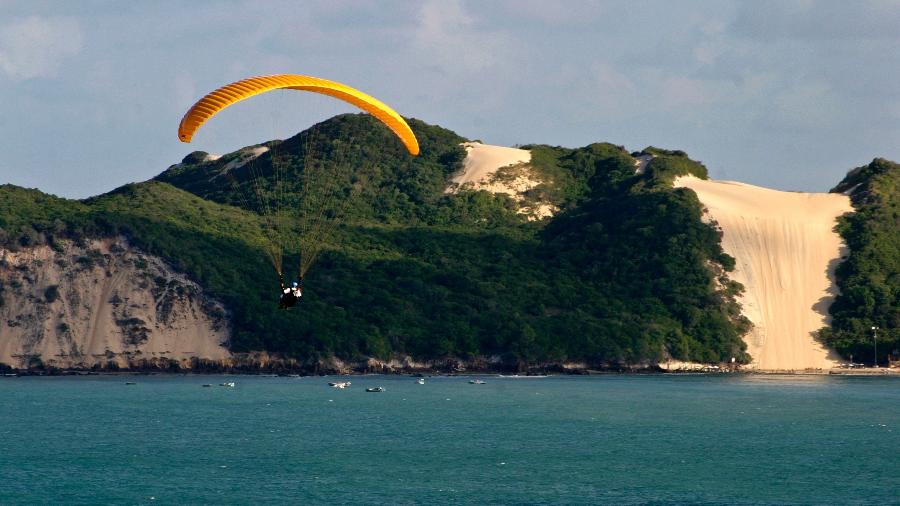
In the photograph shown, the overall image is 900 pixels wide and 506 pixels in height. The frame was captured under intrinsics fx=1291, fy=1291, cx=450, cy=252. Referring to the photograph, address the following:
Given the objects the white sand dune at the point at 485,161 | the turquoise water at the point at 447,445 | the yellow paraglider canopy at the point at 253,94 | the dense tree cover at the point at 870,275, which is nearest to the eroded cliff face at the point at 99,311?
the turquoise water at the point at 447,445

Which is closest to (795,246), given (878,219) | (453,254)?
(878,219)

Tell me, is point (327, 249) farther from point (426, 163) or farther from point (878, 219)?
point (878, 219)

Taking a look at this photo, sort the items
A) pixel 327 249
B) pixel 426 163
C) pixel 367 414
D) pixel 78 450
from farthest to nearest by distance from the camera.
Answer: pixel 426 163 < pixel 327 249 < pixel 367 414 < pixel 78 450

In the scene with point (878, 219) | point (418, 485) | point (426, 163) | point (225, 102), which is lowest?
point (418, 485)

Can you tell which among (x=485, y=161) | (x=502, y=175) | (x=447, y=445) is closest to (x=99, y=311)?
(x=447, y=445)

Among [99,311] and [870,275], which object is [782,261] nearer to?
[870,275]
